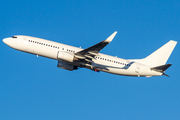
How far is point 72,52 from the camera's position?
50938mm

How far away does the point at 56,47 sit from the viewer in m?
50.5

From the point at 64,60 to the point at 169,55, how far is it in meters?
22.9

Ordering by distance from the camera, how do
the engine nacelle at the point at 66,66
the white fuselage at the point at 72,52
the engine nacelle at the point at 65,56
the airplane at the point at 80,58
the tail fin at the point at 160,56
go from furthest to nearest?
1. the tail fin at the point at 160,56
2. the engine nacelle at the point at 66,66
3. the white fuselage at the point at 72,52
4. the airplane at the point at 80,58
5. the engine nacelle at the point at 65,56

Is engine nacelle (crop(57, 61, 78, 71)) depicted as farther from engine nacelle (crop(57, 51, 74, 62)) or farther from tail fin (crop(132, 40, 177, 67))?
tail fin (crop(132, 40, 177, 67))

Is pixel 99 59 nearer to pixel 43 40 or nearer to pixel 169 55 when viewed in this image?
pixel 43 40

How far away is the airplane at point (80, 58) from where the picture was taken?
49.4 metres

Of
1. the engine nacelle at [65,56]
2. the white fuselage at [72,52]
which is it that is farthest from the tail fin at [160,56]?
the engine nacelle at [65,56]

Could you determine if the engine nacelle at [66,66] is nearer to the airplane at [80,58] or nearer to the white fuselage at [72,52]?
the airplane at [80,58]

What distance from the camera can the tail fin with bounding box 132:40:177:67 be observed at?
182ft

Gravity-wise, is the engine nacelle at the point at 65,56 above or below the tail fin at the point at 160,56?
below

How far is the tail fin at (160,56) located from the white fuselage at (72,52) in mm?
3188

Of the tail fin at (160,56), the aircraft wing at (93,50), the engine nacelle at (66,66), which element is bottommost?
the engine nacelle at (66,66)

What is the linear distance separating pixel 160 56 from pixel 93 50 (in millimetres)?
16310

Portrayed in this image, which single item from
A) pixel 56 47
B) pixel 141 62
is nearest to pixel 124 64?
pixel 141 62
